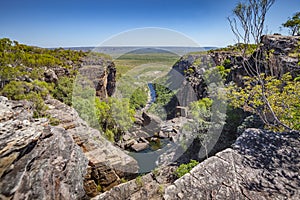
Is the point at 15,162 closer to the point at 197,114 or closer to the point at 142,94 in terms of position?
the point at 197,114

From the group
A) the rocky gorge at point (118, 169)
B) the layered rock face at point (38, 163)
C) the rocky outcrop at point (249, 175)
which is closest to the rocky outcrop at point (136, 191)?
the rocky gorge at point (118, 169)

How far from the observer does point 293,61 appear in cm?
1091

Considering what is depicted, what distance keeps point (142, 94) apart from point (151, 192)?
32515 mm

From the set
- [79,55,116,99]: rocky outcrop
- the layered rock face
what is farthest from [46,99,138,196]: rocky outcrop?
[79,55,116,99]: rocky outcrop

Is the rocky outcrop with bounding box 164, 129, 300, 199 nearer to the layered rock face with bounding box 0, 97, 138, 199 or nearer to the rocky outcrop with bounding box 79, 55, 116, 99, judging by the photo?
the layered rock face with bounding box 0, 97, 138, 199

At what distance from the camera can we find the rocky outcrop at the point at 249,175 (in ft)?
8.02

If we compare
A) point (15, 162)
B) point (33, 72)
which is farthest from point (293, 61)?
point (33, 72)

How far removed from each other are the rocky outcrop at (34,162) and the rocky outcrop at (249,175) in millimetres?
3033

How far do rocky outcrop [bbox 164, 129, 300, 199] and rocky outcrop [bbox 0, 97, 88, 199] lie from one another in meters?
3.03

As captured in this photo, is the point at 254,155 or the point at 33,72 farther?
the point at 33,72

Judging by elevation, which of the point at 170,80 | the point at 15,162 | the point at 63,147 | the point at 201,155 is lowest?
the point at 201,155

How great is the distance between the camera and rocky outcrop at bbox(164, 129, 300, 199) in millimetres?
2443

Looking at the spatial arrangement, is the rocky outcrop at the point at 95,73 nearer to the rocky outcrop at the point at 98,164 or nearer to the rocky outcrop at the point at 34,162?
the rocky outcrop at the point at 98,164

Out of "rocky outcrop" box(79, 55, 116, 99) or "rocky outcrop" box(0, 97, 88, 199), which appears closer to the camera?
"rocky outcrop" box(0, 97, 88, 199)
